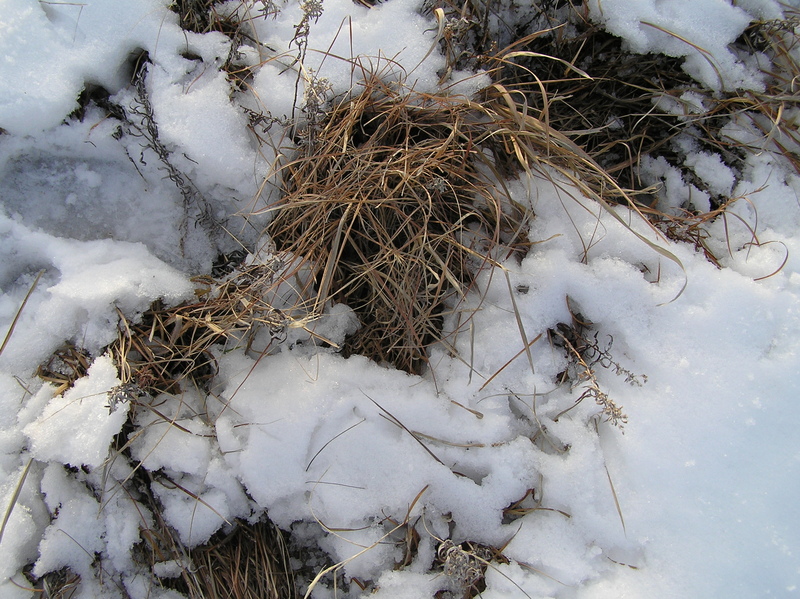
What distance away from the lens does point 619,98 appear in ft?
4.62

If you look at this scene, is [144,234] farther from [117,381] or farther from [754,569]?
[754,569]

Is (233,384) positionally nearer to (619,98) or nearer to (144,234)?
(144,234)

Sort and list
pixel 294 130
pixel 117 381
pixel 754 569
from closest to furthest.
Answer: pixel 754 569, pixel 117 381, pixel 294 130

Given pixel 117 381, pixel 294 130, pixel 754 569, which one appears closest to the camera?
pixel 754 569

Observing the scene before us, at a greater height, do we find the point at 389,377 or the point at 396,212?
the point at 396,212

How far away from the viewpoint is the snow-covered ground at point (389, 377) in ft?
3.87

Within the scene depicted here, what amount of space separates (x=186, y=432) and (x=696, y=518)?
50.8 inches

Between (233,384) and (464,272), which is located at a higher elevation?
(464,272)

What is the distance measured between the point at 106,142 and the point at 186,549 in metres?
1.15

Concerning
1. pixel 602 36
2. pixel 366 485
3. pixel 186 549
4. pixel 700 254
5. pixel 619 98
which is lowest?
pixel 186 549

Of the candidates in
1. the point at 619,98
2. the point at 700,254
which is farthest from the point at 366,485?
the point at 619,98

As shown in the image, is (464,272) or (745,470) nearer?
(745,470)

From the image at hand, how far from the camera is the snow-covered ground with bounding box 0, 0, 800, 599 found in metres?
1.18

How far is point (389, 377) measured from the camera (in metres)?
1.30
